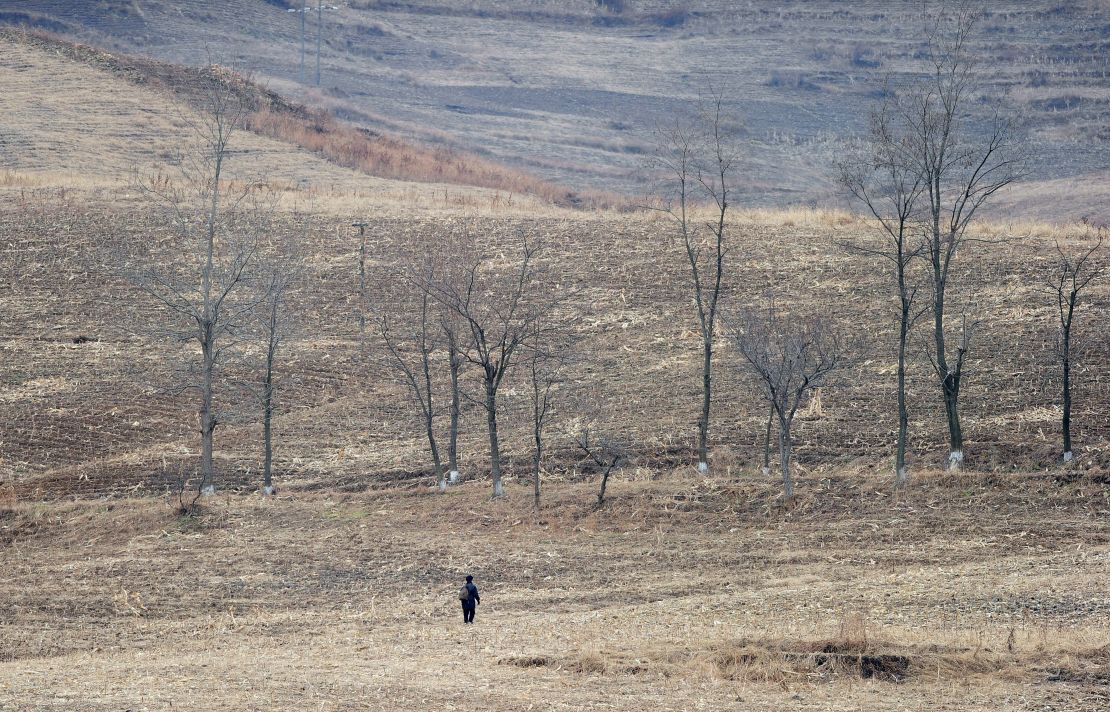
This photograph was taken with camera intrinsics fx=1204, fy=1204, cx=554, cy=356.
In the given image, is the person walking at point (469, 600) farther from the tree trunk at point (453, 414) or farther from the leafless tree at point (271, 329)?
the leafless tree at point (271, 329)

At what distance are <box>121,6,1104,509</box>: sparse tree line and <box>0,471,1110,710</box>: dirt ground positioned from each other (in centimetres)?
161

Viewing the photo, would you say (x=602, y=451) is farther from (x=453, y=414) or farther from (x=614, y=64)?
(x=614, y=64)

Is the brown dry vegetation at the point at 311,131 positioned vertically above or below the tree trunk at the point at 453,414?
above

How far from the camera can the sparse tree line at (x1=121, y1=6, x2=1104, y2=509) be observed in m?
28.4

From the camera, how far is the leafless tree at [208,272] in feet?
102

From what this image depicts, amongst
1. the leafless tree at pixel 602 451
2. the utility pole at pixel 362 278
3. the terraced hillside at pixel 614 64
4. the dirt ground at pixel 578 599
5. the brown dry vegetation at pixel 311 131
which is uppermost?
the terraced hillside at pixel 614 64

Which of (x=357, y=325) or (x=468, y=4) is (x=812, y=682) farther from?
(x=468, y=4)

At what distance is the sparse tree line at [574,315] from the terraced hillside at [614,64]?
1678 inches

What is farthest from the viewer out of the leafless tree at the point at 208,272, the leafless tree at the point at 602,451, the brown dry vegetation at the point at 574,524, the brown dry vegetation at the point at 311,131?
the brown dry vegetation at the point at 311,131

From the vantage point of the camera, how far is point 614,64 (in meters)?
127

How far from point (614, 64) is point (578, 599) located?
111 meters

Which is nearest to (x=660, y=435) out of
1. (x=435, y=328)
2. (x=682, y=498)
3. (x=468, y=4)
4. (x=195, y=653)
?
(x=682, y=498)

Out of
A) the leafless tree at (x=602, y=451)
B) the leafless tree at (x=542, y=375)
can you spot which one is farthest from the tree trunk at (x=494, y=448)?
the leafless tree at (x=542, y=375)

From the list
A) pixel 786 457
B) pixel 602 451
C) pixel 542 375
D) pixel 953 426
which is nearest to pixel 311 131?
pixel 542 375
